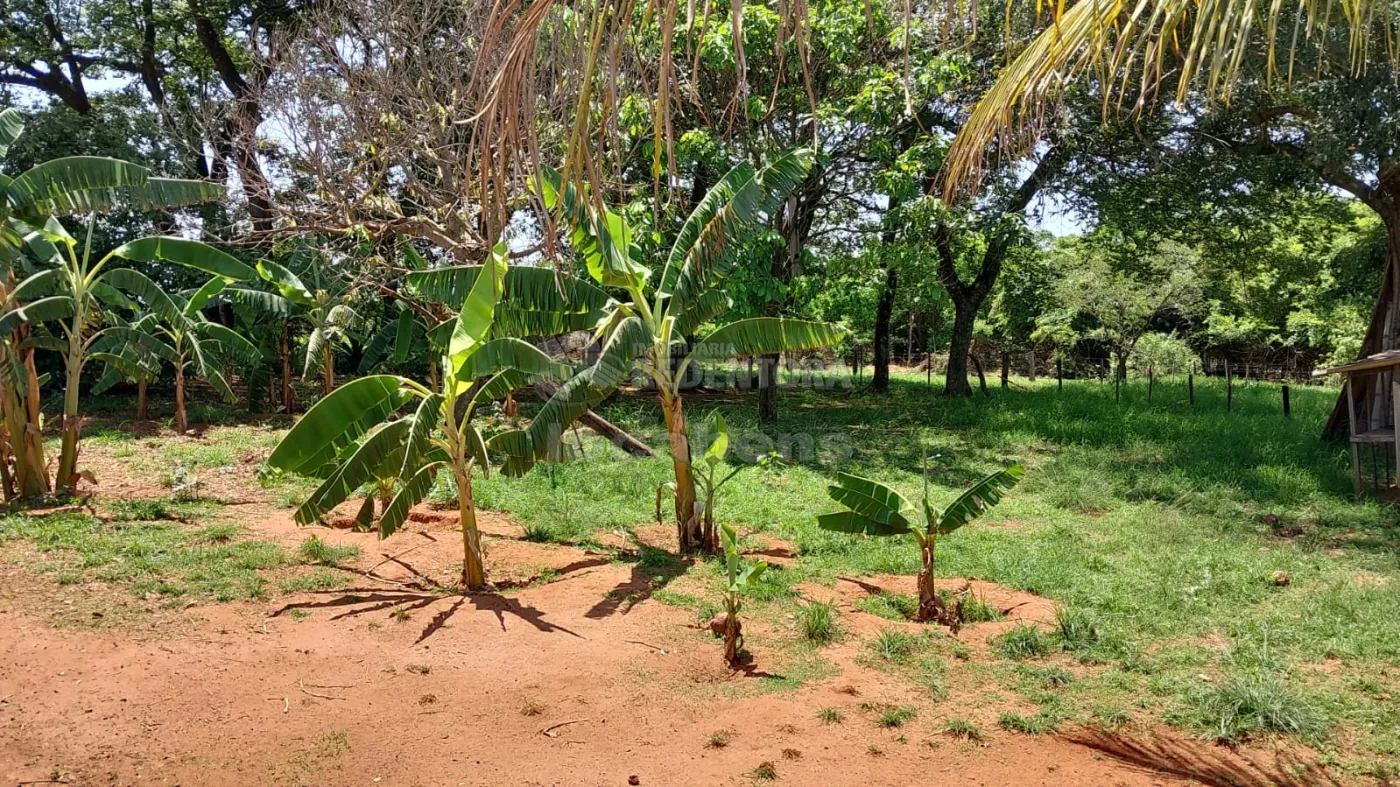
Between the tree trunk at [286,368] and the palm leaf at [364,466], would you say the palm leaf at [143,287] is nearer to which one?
the palm leaf at [364,466]

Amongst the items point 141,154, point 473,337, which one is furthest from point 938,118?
point 141,154

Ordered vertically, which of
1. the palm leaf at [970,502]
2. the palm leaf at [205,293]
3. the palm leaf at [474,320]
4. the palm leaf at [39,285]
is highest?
the palm leaf at [205,293]

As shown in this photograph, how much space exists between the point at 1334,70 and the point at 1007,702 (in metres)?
8.96

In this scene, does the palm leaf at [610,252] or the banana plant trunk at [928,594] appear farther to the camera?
the palm leaf at [610,252]

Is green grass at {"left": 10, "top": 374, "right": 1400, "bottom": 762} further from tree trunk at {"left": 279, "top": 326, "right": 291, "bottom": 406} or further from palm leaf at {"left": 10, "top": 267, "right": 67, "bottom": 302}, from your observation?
palm leaf at {"left": 10, "top": 267, "right": 67, "bottom": 302}

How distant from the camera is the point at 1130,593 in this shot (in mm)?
6359

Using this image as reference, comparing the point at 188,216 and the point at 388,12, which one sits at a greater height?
the point at 388,12

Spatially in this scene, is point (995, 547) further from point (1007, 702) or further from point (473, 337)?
point (473, 337)

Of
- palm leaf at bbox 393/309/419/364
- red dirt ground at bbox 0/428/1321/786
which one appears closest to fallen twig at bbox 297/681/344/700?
red dirt ground at bbox 0/428/1321/786

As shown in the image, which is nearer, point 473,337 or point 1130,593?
point 473,337

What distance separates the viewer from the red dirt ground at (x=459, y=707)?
3.87m

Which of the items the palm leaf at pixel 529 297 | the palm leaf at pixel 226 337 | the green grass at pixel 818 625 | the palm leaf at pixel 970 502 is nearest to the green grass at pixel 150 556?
the palm leaf at pixel 529 297

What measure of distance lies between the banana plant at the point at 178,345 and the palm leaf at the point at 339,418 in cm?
429

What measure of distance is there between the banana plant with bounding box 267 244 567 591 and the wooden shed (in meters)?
8.71
